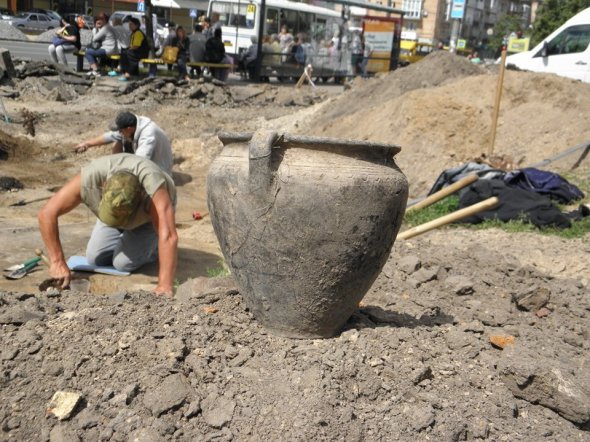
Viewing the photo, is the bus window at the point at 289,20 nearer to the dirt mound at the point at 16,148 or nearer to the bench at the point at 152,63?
the bench at the point at 152,63


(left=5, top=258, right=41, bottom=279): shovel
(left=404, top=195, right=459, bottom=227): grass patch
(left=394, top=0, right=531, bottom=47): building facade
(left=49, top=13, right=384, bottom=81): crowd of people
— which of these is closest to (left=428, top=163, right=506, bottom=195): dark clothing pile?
(left=404, top=195, right=459, bottom=227): grass patch

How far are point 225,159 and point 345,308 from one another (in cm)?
92

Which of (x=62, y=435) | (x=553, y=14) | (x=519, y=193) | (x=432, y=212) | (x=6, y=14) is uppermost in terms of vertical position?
(x=553, y=14)

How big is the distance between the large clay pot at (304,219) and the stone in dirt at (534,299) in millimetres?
1706

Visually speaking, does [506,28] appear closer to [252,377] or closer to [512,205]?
[512,205]

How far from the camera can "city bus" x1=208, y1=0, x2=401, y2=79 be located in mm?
21078

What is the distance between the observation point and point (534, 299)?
4.52 m

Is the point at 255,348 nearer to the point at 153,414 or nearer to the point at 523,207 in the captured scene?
the point at 153,414

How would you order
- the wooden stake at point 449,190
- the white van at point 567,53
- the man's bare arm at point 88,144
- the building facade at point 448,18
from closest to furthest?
the man's bare arm at point 88,144 < the wooden stake at point 449,190 < the white van at point 567,53 < the building facade at point 448,18

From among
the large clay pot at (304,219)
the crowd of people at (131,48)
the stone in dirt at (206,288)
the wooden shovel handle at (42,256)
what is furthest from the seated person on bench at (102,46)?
the large clay pot at (304,219)

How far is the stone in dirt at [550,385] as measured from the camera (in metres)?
2.97

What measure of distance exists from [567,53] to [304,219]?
12.8 metres

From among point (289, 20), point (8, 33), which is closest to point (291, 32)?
A: point (289, 20)

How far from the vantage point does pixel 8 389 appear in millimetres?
3043
